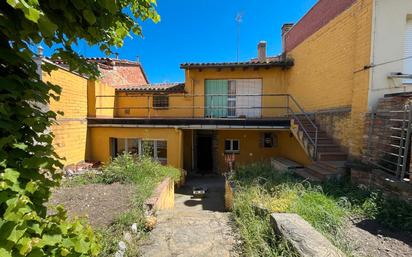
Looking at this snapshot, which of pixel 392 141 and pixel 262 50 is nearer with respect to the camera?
pixel 392 141

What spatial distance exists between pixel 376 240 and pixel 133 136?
35.3 feet

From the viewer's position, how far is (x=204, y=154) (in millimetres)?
15516

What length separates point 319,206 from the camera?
4.61 metres

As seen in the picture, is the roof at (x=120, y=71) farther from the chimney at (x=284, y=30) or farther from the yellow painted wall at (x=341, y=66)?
the yellow painted wall at (x=341, y=66)

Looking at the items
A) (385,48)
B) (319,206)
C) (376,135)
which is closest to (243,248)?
(319,206)

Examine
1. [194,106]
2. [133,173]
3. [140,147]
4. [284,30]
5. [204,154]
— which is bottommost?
[204,154]

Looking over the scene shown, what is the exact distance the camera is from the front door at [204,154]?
1539 cm

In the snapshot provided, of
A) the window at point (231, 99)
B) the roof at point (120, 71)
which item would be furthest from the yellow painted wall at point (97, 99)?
the window at point (231, 99)

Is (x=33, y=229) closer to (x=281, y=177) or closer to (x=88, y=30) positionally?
(x=88, y=30)

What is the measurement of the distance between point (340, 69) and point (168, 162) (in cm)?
825

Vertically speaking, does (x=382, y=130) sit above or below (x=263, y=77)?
below

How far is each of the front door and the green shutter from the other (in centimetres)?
153

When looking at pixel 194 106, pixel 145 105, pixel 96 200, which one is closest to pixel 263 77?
pixel 194 106

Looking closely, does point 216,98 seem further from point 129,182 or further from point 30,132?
point 30,132
